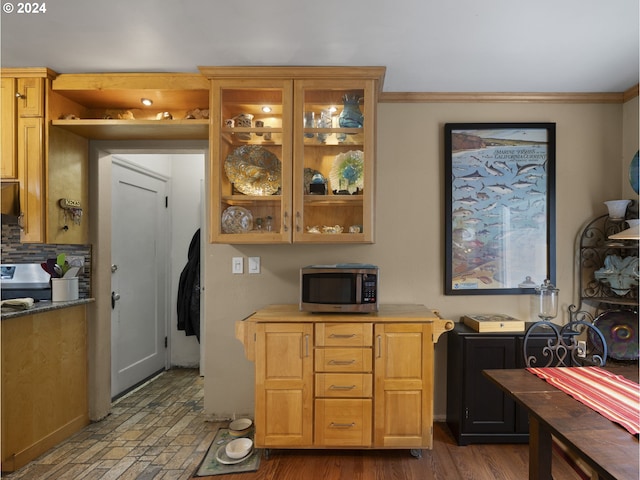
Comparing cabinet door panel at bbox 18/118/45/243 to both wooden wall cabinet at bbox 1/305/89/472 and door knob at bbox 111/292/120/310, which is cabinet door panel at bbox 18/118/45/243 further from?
door knob at bbox 111/292/120/310

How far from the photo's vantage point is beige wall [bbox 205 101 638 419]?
279 centimetres

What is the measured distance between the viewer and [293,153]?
2389 mm

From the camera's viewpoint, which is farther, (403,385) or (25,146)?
(25,146)

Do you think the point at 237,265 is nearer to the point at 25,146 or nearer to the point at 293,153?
the point at 293,153

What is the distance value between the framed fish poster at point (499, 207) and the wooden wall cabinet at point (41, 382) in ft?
8.99

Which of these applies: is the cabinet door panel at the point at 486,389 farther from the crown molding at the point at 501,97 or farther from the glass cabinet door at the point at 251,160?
the crown molding at the point at 501,97

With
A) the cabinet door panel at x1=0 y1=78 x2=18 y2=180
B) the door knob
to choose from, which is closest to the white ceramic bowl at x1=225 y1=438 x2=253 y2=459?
the door knob

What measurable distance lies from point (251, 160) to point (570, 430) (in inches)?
84.0

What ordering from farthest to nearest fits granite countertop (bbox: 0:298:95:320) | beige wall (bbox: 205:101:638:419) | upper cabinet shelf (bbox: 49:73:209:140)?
beige wall (bbox: 205:101:638:419), upper cabinet shelf (bbox: 49:73:209:140), granite countertop (bbox: 0:298:95:320)

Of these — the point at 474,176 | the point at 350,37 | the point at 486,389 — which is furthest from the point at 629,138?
the point at 350,37

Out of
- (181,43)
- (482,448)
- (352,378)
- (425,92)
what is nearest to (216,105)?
(181,43)

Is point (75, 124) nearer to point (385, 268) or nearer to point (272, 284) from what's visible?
point (272, 284)

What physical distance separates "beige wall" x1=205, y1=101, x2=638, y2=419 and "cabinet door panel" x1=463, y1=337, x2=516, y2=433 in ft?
1.21

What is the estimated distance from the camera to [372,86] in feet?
7.78
